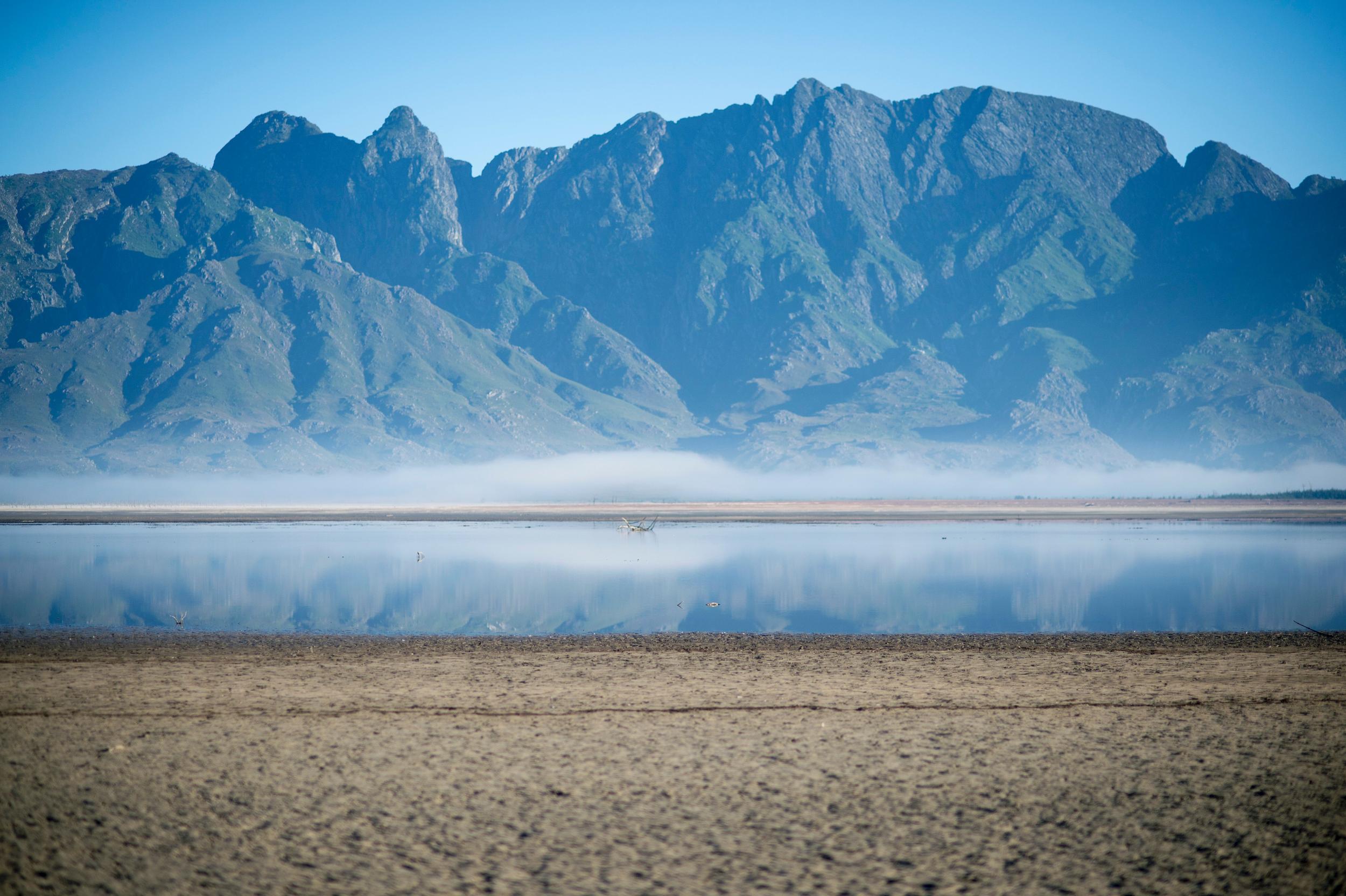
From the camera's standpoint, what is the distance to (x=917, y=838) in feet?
→ 42.7

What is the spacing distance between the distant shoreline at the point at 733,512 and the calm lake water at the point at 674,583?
96.2 ft

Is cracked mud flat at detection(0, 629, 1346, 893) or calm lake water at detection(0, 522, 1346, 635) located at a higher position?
calm lake water at detection(0, 522, 1346, 635)

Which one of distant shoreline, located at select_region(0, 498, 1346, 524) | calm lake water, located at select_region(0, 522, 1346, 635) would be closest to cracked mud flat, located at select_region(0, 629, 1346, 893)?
calm lake water, located at select_region(0, 522, 1346, 635)

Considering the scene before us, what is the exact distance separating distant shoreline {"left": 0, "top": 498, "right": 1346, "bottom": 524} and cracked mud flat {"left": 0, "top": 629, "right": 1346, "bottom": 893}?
85.3 meters

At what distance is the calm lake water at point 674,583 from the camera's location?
34750 mm

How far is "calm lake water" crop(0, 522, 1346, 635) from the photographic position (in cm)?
3475

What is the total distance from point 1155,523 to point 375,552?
78.3 m

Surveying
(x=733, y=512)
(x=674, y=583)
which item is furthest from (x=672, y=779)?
(x=733, y=512)

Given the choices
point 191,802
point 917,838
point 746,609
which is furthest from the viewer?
point 746,609

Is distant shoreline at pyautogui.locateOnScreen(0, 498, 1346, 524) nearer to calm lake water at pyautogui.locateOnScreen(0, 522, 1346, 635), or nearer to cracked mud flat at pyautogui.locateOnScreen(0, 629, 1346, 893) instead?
calm lake water at pyautogui.locateOnScreen(0, 522, 1346, 635)

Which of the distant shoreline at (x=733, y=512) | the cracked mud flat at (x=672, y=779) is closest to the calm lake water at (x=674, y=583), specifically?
the cracked mud flat at (x=672, y=779)

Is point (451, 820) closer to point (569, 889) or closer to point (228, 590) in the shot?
point (569, 889)

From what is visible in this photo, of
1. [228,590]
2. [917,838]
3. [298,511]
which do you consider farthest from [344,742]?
[298,511]

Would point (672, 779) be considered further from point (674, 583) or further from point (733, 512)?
point (733, 512)
